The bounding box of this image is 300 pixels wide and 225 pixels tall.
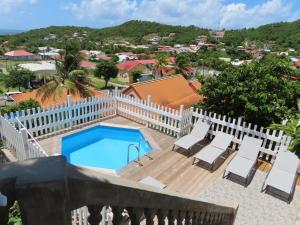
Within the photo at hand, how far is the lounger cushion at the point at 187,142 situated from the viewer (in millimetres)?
8977

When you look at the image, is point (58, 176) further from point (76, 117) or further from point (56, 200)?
point (76, 117)

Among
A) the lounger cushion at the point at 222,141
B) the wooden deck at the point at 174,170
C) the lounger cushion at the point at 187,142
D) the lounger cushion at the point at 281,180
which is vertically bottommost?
the wooden deck at the point at 174,170

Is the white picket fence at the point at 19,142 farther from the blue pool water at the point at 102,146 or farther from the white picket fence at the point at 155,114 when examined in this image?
the white picket fence at the point at 155,114

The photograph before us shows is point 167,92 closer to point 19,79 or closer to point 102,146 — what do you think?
point 102,146

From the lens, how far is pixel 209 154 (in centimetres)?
845

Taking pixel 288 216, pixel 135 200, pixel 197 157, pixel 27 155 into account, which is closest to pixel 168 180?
pixel 197 157

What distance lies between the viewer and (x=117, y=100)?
1235cm

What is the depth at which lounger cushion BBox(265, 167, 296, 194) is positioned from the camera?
687 centimetres

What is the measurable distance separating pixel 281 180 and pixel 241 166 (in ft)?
3.90

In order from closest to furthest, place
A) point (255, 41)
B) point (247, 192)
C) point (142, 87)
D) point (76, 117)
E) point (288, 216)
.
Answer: point (288, 216)
point (247, 192)
point (76, 117)
point (142, 87)
point (255, 41)

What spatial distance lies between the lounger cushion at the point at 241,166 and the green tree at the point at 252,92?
2.08 metres

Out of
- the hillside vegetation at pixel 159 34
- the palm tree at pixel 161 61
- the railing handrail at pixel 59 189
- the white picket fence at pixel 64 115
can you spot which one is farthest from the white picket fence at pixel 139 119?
the hillside vegetation at pixel 159 34

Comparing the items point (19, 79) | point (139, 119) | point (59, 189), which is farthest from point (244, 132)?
point (19, 79)

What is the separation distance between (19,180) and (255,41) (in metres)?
131
